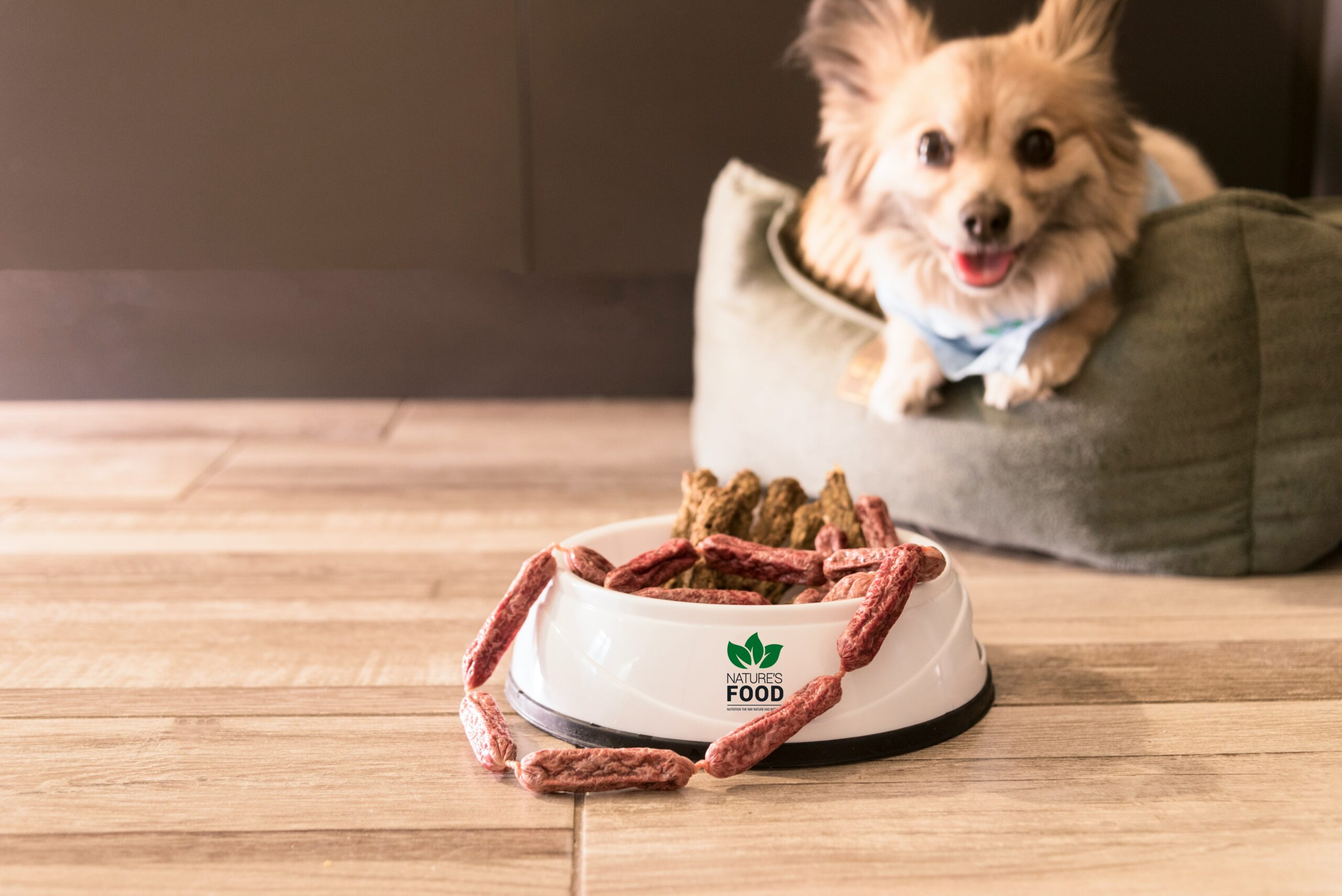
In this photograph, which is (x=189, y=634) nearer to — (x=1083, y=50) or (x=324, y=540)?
(x=324, y=540)

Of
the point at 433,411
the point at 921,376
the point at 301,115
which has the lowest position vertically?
the point at 433,411

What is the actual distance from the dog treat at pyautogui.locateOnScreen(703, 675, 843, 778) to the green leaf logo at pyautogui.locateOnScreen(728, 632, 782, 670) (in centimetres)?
4

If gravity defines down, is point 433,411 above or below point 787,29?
below

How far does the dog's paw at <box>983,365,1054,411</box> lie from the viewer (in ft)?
5.00

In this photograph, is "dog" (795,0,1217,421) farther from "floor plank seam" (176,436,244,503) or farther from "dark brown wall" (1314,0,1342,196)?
"floor plank seam" (176,436,244,503)

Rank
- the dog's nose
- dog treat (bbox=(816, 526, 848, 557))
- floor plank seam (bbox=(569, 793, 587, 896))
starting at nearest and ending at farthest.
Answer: floor plank seam (bbox=(569, 793, 587, 896)), dog treat (bbox=(816, 526, 848, 557)), the dog's nose

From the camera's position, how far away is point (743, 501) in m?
1.23

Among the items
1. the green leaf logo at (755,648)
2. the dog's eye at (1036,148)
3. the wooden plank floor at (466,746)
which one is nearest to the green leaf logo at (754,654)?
the green leaf logo at (755,648)

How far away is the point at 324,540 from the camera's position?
1.69 metres

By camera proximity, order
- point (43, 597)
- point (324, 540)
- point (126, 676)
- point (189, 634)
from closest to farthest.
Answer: point (126, 676) → point (189, 634) → point (43, 597) → point (324, 540)

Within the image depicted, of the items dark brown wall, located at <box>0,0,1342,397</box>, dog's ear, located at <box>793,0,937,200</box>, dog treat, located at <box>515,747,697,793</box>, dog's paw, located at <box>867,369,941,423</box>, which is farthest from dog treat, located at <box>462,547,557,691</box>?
dark brown wall, located at <box>0,0,1342,397</box>

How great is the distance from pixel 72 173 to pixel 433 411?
0.88 metres

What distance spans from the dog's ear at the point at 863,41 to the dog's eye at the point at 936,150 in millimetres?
147

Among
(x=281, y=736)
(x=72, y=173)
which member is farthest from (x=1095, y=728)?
(x=72, y=173)
